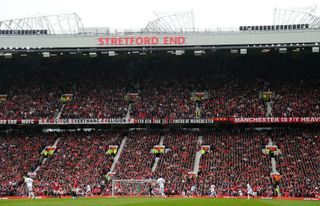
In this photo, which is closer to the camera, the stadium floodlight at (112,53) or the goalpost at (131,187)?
the goalpost at (131,187)

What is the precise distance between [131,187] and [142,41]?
15.9m

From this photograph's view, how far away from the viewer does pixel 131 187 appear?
3838 centimetres

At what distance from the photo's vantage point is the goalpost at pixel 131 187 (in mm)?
37716

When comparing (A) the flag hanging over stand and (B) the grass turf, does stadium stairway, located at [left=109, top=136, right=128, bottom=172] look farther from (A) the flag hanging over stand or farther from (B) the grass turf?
(B) the grass turf

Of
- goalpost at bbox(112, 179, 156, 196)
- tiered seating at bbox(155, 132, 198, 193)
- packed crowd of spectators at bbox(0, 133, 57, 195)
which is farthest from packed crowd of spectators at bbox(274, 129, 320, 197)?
packed crowd of spectators at bbox(0, 133, 57, 195)

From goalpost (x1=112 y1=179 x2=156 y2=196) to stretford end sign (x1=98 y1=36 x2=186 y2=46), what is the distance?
14971 millimetres

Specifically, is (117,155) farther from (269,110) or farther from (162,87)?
(269,110)

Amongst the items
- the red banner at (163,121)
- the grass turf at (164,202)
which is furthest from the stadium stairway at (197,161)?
the grass turf at (164,202)

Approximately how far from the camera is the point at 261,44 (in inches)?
1855

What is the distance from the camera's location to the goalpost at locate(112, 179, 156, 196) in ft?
124

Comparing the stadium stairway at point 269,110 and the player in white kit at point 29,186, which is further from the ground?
the stadium stairway at point 269,110

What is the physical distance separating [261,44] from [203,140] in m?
10.3

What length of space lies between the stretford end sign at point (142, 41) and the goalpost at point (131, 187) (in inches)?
589

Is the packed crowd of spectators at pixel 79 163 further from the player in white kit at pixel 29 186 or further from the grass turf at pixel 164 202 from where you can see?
the grass turf at pixel 164 202
